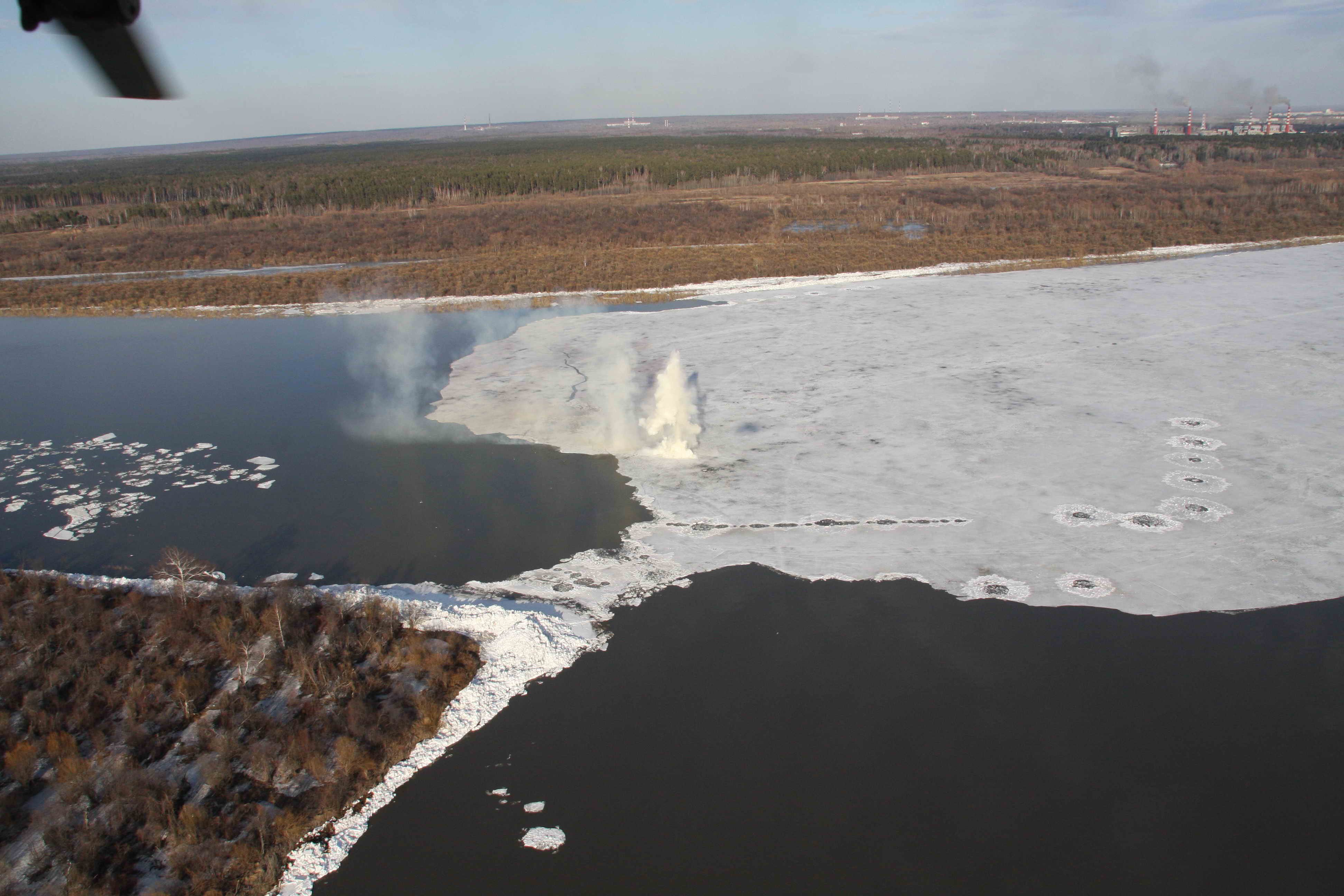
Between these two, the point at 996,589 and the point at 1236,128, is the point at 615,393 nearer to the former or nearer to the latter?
the point at 996,589

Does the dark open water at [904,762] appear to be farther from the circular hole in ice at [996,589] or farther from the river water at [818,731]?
the circular hole in ice at [996,589]

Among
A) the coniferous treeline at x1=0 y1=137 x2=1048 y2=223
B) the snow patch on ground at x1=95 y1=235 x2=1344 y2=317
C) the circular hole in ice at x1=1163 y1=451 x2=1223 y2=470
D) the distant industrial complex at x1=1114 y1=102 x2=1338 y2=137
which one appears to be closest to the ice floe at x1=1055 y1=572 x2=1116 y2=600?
the circular hole in ice at x1=1163 y1=451 x2=1223 y2=470

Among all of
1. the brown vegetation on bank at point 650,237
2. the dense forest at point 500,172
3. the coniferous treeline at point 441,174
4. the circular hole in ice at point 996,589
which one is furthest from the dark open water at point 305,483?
the coniferous treeline at point 441,174

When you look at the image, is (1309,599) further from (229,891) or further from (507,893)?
(229,891)

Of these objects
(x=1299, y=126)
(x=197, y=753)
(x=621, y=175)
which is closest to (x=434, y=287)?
(x=197, y=753)

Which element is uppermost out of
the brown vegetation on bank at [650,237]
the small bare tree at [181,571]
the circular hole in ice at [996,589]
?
the brown vegetation on bank at [650,237]

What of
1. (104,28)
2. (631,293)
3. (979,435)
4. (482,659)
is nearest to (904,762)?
(482,659)
